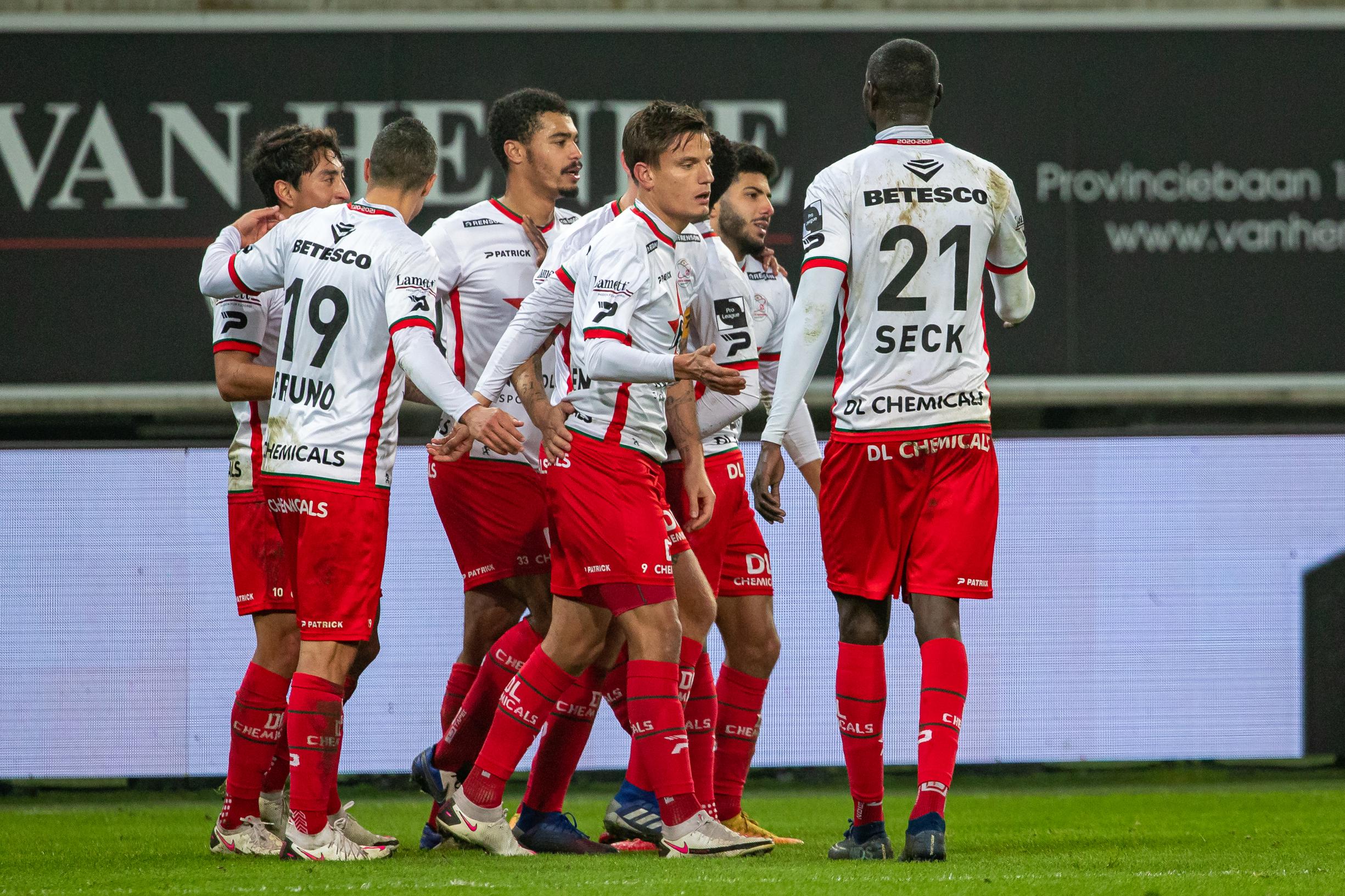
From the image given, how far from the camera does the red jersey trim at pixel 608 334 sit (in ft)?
14.6

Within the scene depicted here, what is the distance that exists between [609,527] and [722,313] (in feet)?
3.44

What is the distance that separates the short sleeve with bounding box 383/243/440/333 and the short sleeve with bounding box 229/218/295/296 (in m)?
0.41

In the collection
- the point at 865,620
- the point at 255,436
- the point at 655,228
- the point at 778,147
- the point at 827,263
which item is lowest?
the point at 865,620

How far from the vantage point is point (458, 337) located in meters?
5.43

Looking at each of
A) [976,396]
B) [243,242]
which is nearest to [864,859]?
[976,396]

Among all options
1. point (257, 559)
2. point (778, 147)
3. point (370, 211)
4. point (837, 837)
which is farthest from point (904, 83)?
point (778, 147)

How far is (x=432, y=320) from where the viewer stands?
4703mm

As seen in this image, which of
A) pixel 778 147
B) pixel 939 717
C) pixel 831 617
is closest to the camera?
Result: pixel 939 717

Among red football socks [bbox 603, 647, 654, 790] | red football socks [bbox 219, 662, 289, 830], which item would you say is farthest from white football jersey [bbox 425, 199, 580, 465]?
red football socks [bbox 219, 662, 289, 830]

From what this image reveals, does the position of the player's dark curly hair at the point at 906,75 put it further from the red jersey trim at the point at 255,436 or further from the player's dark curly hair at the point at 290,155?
the red jersey trim at the point at 255,436

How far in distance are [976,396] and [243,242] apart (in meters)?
2.40

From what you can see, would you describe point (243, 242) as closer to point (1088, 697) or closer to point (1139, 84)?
point (1088, 697)

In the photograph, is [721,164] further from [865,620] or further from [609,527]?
[865,620]

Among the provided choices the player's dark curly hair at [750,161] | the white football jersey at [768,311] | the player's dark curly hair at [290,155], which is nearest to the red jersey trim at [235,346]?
the player's dark curly hair at [290,155]
